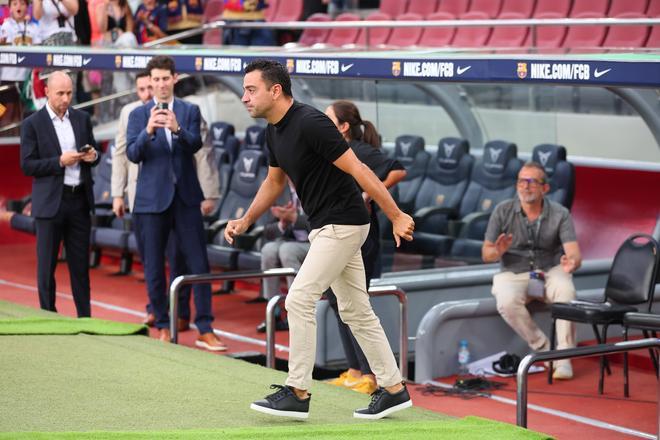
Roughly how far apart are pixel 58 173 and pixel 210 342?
5.24 feet

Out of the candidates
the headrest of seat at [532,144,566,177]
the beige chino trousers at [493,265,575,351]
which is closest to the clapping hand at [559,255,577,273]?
the beige chino trousers at [493,265,575,351]

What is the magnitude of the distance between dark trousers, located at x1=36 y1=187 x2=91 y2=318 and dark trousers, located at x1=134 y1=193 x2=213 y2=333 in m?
0.41

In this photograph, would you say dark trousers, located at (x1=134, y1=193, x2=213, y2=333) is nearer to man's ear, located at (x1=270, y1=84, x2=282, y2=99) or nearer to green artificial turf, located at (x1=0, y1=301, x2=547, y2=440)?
green artificial turf, located at (x1=0, y1=301, x2=547, y2=440)

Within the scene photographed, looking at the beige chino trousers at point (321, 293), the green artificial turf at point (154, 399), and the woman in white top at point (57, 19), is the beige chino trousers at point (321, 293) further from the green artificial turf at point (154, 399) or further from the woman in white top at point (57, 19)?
the woman in white top at point (57, 19)

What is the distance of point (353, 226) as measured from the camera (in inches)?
232

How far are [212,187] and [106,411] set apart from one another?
3.59 m

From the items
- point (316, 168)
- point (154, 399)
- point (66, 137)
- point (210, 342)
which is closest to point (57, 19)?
point (66, 137)

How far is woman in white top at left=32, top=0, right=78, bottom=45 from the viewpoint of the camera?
40.2 feet

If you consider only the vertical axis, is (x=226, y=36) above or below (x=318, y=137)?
above

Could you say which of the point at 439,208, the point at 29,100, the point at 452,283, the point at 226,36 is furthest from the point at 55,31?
the point at 452,283

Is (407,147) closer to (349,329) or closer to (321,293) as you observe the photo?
(349,329)

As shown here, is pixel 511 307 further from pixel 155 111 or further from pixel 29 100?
pixel 29 100

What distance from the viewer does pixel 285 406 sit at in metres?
5.84

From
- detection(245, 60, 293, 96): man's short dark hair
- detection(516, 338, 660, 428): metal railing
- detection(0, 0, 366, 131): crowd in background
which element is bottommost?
detection(516, 338, 660, 428): metal railing
